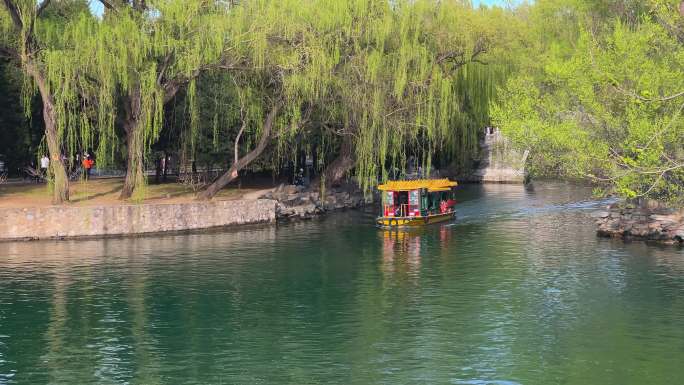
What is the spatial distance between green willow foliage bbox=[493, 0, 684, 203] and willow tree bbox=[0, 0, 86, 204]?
1972 centimetres

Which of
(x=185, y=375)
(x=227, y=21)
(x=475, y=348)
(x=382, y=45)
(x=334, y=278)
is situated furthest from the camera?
(x=382, y=45)

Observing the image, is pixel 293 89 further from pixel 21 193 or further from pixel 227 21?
pixel 21 193

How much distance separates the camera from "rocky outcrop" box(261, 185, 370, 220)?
162 ft

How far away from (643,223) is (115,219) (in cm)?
2336

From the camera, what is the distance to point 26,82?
43.0 metres

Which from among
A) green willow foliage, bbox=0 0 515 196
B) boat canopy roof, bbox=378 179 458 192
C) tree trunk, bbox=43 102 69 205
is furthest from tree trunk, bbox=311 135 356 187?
tree trunk, bbox=43 102 69 205

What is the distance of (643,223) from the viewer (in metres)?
39.5

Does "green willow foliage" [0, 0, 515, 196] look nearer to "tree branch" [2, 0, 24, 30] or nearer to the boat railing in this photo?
"tree branch" [2, 0, 24, 30]

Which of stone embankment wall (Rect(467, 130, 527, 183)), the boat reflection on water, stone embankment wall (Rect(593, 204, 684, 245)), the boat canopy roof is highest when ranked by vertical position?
stone embankment wall (Rect(467, 130, 527, 183))

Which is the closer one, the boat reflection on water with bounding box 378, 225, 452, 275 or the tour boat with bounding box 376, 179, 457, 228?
the boat reflection on water with bounding box 378, 225, 452, 275

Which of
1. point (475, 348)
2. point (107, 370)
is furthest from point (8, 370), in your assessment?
point (475, 348)

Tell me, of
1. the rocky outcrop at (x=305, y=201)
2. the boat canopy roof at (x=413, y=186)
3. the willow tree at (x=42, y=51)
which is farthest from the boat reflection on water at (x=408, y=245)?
the willow tree at (x=42, y=51)

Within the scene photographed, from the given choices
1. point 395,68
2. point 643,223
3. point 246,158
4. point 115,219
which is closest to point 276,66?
point 246,158

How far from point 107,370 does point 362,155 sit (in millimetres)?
28543
